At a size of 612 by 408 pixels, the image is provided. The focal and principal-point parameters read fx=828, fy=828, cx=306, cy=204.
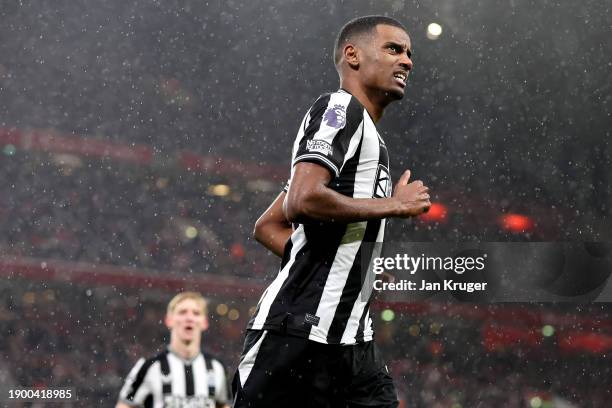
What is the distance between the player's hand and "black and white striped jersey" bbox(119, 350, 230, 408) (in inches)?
80.1

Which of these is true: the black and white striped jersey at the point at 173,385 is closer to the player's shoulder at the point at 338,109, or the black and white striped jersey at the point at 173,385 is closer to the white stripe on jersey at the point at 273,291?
the white stripe on jersey at the point at 273,291

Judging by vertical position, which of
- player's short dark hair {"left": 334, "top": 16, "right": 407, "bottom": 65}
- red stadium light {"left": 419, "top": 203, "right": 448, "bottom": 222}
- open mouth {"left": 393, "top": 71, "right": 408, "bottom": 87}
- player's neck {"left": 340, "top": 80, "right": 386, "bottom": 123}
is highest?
red stadium light {"left": 419, "top": 203, "right": 448, "bottom": 222}

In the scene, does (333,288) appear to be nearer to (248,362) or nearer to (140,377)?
(248,362)

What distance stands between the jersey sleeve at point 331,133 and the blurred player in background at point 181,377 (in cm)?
195

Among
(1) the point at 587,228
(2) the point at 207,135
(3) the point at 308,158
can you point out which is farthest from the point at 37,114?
(3) the point at 308,158

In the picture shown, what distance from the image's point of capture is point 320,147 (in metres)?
1.69

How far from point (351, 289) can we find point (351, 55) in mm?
574

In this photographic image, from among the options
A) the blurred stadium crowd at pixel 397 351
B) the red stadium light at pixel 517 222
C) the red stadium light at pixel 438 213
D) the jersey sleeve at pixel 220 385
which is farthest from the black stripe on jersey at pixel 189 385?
the red stadium light at pixel 517 222

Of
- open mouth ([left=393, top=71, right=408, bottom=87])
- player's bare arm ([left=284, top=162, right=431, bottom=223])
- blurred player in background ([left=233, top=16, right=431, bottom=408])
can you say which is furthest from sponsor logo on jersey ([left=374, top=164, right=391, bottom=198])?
open mouth ([left=393, top=71, right=408, bottom=87])

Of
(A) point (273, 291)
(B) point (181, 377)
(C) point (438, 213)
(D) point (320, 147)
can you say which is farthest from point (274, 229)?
(C) point (438, 213)

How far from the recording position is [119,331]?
7.11 metres

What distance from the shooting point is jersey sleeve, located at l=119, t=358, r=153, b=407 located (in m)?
3.45

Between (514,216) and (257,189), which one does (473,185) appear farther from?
(257,189)

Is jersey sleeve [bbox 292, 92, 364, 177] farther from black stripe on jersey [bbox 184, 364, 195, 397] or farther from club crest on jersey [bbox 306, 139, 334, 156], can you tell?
black stripe on jersey [bbox 184, 364, 195, 397]
